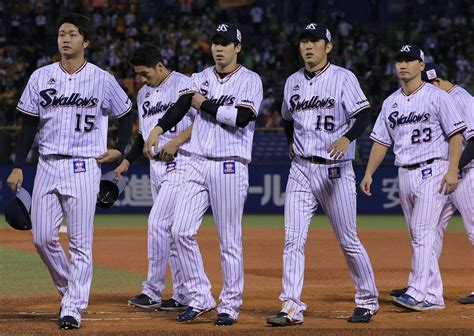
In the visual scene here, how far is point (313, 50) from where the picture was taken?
335 inches

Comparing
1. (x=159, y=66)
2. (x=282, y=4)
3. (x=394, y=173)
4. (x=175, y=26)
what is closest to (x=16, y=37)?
(x=175, y=26)

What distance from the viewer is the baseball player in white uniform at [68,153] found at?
812 cm

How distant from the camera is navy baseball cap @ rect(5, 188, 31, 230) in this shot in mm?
8273

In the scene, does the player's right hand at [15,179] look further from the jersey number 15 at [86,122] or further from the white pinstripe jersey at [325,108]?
the white pinstripe jersey at [325,108]

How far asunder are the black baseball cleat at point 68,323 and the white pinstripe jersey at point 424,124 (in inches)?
122

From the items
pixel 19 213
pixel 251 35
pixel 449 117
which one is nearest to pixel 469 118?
pixel 449 117

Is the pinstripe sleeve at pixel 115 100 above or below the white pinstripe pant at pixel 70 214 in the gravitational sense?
above

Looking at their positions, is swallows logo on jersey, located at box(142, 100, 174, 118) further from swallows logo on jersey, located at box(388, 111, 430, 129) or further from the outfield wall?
the outfield wall

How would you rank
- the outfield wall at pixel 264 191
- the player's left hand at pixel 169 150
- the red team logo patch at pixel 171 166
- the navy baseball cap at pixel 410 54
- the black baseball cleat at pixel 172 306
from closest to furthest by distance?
the player's left hand at pixel 169 150 → the navy baseball cap at pixel 410 54 → the black baseball cleat at pixel 172 306 → the red team logo patch at pixel 171 166 → the outfield wall at pixel 264 191

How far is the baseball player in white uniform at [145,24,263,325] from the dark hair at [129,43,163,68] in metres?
1.30

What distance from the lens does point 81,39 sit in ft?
26.9

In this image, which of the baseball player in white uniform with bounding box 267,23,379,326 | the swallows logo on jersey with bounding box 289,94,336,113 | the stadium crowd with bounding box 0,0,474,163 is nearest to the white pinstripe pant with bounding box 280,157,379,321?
the baseball player in white uniform with bounding box 267,23,379,326

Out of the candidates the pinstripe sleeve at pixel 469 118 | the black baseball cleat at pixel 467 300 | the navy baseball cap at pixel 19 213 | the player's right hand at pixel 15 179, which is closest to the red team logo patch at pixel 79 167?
the player's right hand at pixel 15 179

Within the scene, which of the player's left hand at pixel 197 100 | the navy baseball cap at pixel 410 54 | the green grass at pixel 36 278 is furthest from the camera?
the green grass at pixel 36 278
